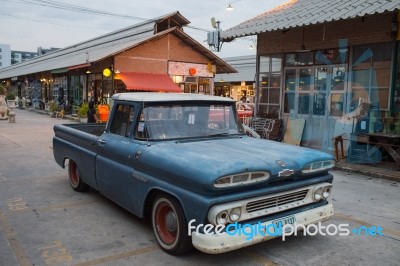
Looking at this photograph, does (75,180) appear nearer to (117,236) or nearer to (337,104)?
(117,236)

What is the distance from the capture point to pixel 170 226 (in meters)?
4.27

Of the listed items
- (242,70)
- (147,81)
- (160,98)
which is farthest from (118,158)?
(242,70)

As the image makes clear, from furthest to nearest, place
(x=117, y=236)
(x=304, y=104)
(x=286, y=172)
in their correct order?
1. (x=304, y=104)
2. (x=117, y=236)
3. (x=286, y=172)

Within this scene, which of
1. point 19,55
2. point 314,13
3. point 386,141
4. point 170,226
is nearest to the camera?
point 170,226

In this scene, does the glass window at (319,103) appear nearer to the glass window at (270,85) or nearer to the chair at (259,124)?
the glass window at (270,85)

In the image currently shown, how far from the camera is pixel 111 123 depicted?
5578 mm

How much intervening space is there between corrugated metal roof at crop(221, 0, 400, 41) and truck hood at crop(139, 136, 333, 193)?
544 centimetres

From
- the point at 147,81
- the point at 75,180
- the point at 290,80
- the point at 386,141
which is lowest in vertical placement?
the point at 75,180

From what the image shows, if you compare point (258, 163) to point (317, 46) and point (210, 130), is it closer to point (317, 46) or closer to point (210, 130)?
point (210, 130)

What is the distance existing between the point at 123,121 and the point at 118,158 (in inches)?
21.6

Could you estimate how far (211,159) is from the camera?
401cm

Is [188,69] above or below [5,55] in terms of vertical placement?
below

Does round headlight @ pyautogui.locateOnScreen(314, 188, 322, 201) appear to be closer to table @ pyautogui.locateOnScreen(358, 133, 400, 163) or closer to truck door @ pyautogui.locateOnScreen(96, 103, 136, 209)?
truck door @ pyautogui.locateOnScreen(96, 103, 136, 209)

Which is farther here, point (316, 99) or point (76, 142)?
point (316, 99)
